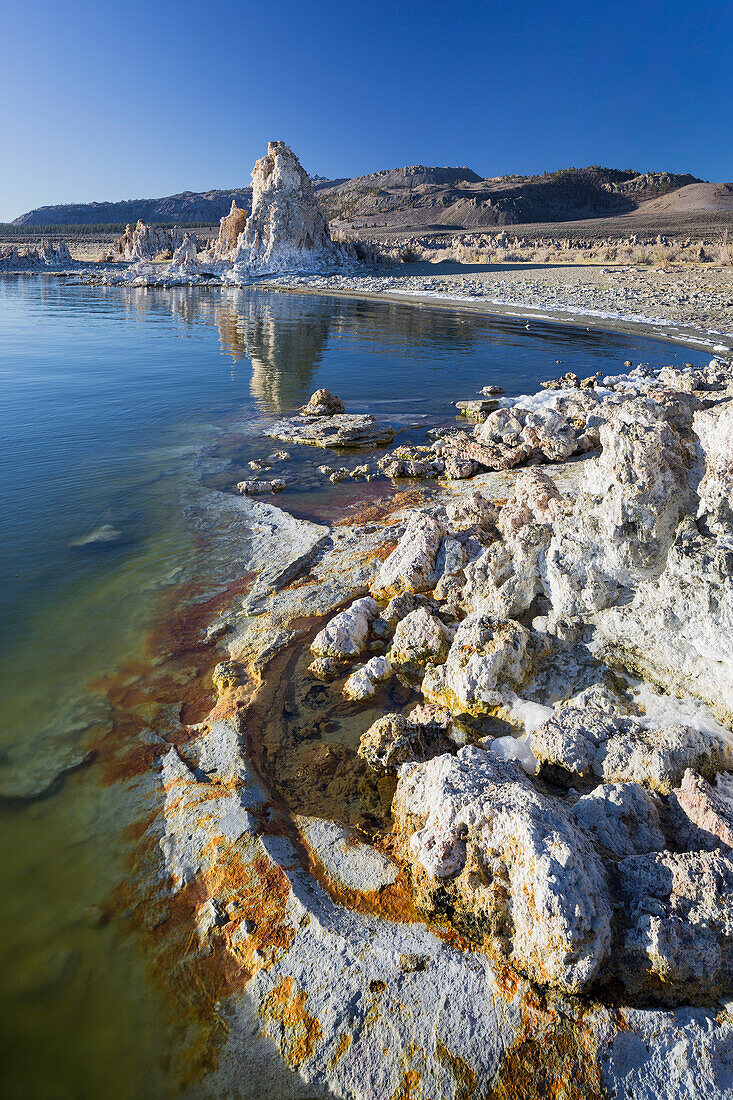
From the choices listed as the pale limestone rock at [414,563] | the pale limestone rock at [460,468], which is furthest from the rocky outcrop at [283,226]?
the pale limestone rock at [414,563]

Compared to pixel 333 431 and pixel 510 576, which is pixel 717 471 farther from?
pixel 333 431

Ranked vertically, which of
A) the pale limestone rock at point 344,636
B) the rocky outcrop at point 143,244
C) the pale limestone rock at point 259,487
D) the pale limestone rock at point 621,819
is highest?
the rocky outcrop at point 143,244

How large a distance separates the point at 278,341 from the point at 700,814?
79.7ft

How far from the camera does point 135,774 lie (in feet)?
12.6

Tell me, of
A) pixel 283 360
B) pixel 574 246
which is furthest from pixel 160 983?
pixel 574 246

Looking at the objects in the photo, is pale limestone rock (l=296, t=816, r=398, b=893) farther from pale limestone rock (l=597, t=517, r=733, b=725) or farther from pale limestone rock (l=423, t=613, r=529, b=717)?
pale limestone rock (l=597, t=517, r=733, b=725)

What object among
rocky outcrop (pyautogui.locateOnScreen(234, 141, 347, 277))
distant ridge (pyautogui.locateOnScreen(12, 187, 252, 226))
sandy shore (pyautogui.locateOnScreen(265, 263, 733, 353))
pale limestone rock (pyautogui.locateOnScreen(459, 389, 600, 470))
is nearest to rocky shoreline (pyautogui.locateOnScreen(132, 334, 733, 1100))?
pale limestone rock (pyautogui.locateOnScreen(459, 389, 600, 470))

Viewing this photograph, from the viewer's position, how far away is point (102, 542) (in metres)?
7.26

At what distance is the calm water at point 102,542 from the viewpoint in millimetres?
2625

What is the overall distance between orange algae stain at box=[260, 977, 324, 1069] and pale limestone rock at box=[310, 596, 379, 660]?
2.61 meters

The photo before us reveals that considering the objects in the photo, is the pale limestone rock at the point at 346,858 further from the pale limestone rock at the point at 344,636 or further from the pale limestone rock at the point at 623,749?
the pale limestone rock at the point at 344,636

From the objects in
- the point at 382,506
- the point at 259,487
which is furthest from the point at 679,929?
the point at 259,487

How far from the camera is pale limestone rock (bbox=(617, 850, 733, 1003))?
2.29m

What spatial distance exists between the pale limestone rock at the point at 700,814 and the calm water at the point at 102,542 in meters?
2.67
